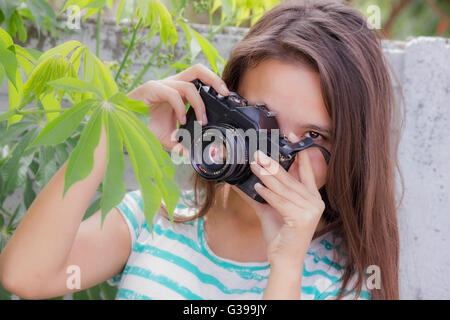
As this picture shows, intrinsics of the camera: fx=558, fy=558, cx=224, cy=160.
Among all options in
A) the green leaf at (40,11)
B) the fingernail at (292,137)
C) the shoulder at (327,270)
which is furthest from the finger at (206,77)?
the shoulder at (327,270)

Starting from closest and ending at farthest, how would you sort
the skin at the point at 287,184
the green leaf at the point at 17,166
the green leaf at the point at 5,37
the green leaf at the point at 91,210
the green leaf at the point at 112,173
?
the green leaf at the point at 112,173 → the green leaf at the point at 5,37 → the skin at the point at 287,184 → the green leaf at the point at 17,166 → the green leaf at the point at 91,210

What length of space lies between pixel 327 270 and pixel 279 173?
28cm

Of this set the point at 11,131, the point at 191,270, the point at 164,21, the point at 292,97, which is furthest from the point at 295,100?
the point at 11,131

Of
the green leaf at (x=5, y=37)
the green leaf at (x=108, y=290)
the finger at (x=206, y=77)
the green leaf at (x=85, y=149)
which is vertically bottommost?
the green leaf at (x=108, y=290)

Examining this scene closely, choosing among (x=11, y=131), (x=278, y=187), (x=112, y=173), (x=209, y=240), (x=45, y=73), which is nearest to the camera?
(x=112, y=173)

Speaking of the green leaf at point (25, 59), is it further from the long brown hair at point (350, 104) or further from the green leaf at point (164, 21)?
the long brown hair at point (350, 104)

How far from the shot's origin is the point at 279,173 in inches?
31.2

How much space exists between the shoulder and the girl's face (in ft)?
0.60

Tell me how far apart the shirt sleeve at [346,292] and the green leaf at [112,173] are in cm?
50

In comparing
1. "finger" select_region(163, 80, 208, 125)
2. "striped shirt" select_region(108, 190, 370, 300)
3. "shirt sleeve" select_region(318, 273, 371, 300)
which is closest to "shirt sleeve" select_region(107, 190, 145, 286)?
"striped shirt" select_region(108, 190, 370, 300)

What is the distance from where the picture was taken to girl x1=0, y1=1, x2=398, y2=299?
0.79 meters

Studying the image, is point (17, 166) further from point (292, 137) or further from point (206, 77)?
point (292, 137)

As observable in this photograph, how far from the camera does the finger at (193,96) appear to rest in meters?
0.85
